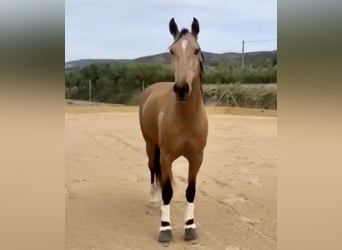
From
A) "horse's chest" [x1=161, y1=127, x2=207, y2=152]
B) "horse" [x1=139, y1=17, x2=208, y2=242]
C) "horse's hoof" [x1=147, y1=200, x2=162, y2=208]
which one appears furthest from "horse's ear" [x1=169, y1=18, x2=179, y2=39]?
"horse's hoof" [x1=147, y1=200, x2=162, y2=208]

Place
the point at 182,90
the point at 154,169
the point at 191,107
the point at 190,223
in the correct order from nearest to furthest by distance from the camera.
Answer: the point at 182,90 → the point at 191,107 → the point at 190,223 → the point at 154,169

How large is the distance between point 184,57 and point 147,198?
0.87 metres

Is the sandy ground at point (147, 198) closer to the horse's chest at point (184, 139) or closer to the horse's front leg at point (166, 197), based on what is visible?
the horse's front leg at point (166, 197)

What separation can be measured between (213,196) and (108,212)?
0.43 metres

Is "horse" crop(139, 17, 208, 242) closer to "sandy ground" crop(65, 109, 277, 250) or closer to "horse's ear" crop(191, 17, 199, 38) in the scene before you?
"horse's ear" crop(191, 17, 199, 38)

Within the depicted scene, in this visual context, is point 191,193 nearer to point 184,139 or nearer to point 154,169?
point 184,139

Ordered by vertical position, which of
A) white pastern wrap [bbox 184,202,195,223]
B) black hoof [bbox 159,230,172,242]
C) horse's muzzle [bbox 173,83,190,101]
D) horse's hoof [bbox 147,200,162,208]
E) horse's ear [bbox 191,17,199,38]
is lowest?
black hoof [bbox 159,230,172,242]

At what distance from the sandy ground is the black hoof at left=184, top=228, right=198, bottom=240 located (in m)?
0.02

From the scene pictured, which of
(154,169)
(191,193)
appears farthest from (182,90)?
(154,169)

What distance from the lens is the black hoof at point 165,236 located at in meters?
1.22

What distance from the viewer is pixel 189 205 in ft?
4.10

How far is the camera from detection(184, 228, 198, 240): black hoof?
4.00 feet

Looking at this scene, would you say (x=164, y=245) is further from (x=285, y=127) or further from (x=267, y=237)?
(x=285, y=127)

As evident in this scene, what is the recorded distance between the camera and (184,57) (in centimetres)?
91
